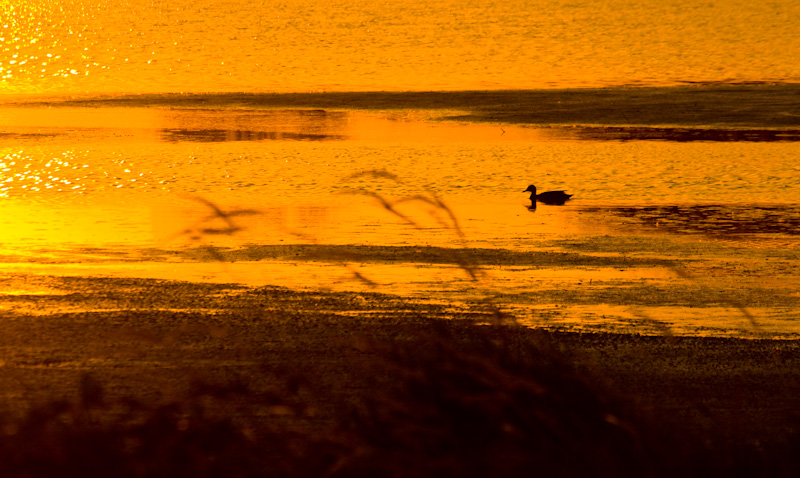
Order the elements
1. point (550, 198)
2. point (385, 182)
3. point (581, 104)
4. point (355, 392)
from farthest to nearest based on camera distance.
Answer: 1. point (581, 104)
2. point (385, 182)
3. point (550, 198)
4. point (355, 392)

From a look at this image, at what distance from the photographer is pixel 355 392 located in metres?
5.05

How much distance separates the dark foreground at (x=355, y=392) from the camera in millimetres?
3309

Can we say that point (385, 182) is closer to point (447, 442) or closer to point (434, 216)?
point (434, 216)

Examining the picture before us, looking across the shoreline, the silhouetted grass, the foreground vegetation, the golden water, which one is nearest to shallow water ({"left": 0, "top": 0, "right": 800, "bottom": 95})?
the golden water

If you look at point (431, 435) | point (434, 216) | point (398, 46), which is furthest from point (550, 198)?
point (398, 46)

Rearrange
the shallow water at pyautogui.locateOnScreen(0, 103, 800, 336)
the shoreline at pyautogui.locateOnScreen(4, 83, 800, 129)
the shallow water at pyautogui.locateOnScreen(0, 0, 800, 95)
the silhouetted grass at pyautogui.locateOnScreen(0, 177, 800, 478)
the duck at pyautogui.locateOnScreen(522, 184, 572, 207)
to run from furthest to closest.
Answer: the shallow water at pyautogui.locateOnScreen(0, 0, 800, 95)
the shoreline at pyautogui.locateOnScreen(4, 83, 800, 129)
the duck at pyautogui.locateOnScreen(522, 184, 572, 207)
the shallow water at pyautogui.locateOnScreen(0, 103, 800, 336)
the silhouetted grass at pyautogui.locateOnScreen(0, 177, 800, 478)

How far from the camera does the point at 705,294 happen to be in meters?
7.85

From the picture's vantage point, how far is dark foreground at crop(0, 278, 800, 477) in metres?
3.31

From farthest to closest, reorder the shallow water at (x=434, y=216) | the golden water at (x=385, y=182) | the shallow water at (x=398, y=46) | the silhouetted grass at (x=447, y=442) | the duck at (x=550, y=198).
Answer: the shallow water at (x=398, y=46)
the duck at (x=550, y=198)
the golden water at (x=385, y=182)
the shallow water at (x=434, y=216)
the silhouetted grass at (x=447, y=442)

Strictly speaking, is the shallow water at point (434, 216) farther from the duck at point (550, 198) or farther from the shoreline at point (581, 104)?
the shoreline at point (581, 104)

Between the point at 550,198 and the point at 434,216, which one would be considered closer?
the point at 434,216

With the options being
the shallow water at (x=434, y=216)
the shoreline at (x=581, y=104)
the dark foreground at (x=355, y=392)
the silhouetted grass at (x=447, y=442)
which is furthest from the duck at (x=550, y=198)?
the silhouetted grass at (x=447, y=442)

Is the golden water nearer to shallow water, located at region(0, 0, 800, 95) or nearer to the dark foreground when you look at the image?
shallow water, located at region(0, 0, 800, 95)

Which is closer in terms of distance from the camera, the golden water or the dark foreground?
the dark foreground
